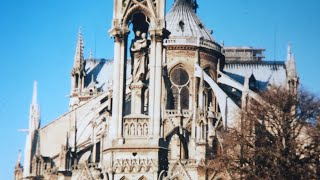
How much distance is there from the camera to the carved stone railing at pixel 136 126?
64.6 feet

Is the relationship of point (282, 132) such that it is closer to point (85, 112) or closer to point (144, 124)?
point (144, 124)

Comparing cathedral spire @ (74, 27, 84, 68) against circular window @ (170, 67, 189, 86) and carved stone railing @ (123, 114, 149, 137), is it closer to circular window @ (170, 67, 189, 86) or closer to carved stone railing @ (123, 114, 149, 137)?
circular window @ (170, 67, 189, 86)

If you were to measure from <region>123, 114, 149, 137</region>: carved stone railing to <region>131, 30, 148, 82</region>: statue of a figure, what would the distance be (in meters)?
1.84

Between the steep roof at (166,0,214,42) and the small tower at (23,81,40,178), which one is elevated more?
the steep roof at (166,0,214,42)

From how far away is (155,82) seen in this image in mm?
20000

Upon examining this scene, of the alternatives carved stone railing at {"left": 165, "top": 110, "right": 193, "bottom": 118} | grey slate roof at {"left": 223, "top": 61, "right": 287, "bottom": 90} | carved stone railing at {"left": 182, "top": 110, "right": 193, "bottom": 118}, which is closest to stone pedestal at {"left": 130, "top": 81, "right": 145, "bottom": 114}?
carved stone railing at {"left": 165, "top": 110, "right": 193, "bottom": 118}

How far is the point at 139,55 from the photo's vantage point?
21641 mm

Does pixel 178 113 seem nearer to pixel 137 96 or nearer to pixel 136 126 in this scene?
pixel 137 96

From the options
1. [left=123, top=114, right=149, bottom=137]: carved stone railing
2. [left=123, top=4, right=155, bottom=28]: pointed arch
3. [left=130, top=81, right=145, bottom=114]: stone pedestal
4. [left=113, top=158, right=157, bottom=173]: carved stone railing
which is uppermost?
[left=123, top=4, right=155, bottom=28]: pointed arch

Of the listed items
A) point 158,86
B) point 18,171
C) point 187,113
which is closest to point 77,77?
point 18,171

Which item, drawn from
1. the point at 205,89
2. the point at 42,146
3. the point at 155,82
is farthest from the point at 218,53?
the point at 155,82

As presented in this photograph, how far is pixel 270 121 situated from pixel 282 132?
100 centimetres

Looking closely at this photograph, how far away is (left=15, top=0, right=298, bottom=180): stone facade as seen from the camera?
20.0 meters

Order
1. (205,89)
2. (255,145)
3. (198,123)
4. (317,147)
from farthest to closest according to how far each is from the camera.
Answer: (205,89), (198,123), (255,145), (317,147)
